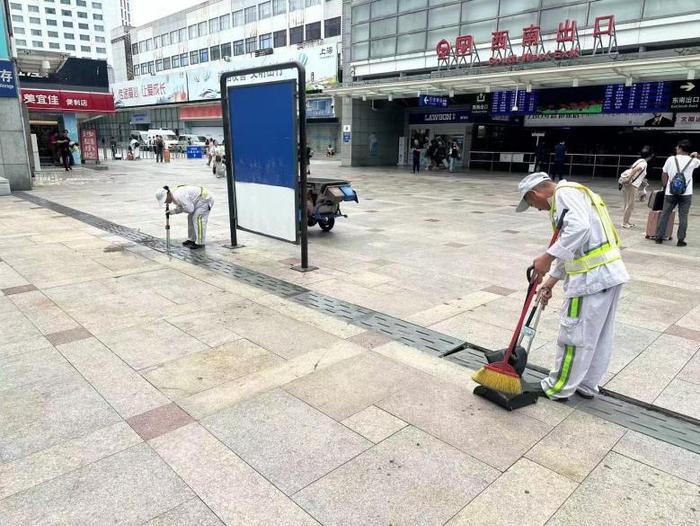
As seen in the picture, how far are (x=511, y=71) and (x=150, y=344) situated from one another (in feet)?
57.7

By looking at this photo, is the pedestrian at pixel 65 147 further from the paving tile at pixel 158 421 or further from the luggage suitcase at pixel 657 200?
the paving tile at pixel 158 421

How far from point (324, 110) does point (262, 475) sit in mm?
38080

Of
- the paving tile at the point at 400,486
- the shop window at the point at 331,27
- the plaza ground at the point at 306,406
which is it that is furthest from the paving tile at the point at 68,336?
the shop window at the point at 331,27

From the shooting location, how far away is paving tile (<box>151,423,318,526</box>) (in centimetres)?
254

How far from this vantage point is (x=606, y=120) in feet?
71.7

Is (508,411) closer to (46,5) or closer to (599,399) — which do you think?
(599,399)

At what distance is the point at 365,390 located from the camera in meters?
3.80

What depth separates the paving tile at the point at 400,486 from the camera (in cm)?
256

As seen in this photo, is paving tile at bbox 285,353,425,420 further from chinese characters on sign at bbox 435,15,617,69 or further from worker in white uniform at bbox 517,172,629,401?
chinese characters on sign at bbox 435,15,617,69

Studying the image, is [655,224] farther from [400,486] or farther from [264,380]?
[400,486]

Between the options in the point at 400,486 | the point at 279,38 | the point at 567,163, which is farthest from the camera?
the point at 279,38

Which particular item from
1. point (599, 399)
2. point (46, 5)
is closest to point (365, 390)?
point (599, 399)

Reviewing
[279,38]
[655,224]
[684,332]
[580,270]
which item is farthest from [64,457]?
[279,38]

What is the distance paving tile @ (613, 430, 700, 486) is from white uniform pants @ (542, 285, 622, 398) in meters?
0.46
